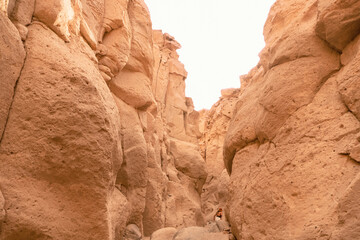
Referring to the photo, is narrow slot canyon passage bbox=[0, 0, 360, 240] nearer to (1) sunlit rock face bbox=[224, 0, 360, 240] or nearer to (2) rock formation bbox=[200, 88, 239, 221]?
(1) sunlit rock face bbox=[224, 0, 360, 240]

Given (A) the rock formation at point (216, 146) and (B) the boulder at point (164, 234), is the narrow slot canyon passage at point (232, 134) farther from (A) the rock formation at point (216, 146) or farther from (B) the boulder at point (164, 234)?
(A) the rock formation at point (216, 146)

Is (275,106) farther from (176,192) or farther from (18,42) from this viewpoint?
(176,192)

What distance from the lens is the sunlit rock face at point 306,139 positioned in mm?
4348

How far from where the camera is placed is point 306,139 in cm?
516

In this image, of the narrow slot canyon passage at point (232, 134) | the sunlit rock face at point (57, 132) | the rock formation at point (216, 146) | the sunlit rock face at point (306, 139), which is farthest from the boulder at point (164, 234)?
the rock formation at point (216, 146)

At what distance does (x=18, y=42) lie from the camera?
493cm

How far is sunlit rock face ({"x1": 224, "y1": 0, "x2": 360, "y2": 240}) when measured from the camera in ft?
14.3

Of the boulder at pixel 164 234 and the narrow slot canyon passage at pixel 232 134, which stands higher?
the narrow slot canyon passage at pixel 232 134

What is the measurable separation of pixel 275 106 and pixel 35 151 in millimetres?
3779

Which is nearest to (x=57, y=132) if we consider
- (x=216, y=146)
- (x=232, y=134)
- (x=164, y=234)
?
(x=232, y=134)

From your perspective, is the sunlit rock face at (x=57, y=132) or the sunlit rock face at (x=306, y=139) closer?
the sunlit rock face at (x=306, y=139)

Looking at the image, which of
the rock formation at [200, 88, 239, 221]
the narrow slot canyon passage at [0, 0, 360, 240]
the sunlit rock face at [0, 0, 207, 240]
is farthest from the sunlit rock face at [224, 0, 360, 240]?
the rock formation at [200, 88, 239, 221]

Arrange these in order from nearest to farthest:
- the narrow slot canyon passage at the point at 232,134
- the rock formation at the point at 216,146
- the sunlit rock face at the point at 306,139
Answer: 1. the sunlit rock face at the point at 306,139
2. the narrow slot canyon passage at the point at 232,134
3. the rock formation at the point at 216,146

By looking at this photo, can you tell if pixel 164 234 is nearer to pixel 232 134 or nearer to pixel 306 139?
pixel 232 134
